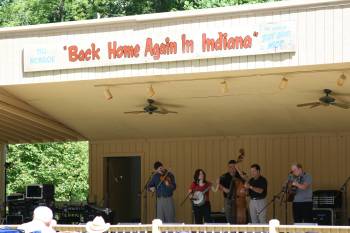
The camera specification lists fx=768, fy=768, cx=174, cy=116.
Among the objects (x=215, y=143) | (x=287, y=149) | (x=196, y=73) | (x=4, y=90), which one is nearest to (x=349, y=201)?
(x=287, y=149)

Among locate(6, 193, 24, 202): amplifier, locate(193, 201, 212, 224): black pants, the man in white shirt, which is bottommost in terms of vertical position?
locate(193, 201, 212, 224): black pants

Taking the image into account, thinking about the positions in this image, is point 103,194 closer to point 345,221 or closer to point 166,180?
point 166,180

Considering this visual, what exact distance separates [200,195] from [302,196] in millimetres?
1789

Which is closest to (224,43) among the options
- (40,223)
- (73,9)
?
(40,223)

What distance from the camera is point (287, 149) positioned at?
46.4 ft

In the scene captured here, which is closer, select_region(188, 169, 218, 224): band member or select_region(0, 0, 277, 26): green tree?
select_region(188, 169, 218, 224): band member

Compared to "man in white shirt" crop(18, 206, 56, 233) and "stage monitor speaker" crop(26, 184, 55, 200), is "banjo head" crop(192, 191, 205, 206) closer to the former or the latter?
"stage monitor speaker" crop(26, 184, 55, 200)

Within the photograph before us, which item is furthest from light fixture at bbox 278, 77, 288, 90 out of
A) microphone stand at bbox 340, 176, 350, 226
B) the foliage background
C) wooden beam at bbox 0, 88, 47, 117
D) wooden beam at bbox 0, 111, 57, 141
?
the foliage background

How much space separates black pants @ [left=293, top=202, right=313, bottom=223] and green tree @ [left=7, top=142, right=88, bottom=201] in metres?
15.2

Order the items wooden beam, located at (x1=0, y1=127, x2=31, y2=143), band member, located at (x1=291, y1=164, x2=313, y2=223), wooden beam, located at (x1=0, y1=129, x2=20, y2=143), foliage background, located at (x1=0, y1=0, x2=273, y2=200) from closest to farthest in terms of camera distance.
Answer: band member, located at (x1=291, y1=164, x2=313, y2=223) < wooden beam, located at (x1=0, y1=127, x2=31, y2=143) < wooden beam, located at (x1=0, y1=129, x2=20, y2=143) < foliage background, located at (x1=0, y1=0, x2=273, y2=200)

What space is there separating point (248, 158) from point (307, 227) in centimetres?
609

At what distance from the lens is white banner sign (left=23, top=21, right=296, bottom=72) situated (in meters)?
10.2

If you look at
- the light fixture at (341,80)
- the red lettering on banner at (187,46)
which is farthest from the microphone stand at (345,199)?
the red lettering on banner at (187,46)

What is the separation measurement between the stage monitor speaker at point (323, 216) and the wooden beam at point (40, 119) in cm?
503
